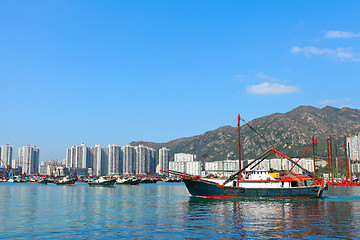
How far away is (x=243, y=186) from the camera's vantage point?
59.4 meters

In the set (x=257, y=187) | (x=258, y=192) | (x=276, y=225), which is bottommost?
(x=276, y=225)

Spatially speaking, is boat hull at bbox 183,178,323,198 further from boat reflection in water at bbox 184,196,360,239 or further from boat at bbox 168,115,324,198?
boat reflection in water at bbox 184,196,360,239

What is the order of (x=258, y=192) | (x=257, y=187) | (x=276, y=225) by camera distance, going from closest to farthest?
(x=276, y=225) → (x=258, y=192) → (x=257, y=187)

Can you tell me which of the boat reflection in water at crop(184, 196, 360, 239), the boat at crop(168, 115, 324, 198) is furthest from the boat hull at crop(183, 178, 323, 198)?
the boat reflection in water at crop(184, 196, 360, 239)

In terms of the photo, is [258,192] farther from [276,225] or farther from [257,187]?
→ [276,225]

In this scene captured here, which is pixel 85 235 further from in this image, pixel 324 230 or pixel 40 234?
pixel 324 230

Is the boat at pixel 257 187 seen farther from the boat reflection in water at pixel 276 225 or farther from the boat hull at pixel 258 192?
the boat reflection in water at pixel 276 225

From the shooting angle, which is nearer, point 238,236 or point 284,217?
point 238,236

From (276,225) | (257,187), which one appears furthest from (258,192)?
(276,225)

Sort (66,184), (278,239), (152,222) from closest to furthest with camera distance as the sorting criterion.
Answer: (278,239)
(152,222)
(66,184)

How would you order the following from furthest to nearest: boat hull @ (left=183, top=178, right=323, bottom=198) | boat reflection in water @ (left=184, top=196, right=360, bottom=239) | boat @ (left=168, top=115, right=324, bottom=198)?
boat @ (left=168, top=115, right=324, bottom=198) → boat hull @ (left=183, top=178, right=323, bottom=198) → boat reflection in water @ (left=184, top=196, right=360, bottom=239)

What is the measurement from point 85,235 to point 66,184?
491 feet

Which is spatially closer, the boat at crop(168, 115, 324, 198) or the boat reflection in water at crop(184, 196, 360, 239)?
the boat reflection in water at crop(184, 196, 360, 239)

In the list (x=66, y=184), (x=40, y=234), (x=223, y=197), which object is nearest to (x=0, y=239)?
(x=40, y=234)
